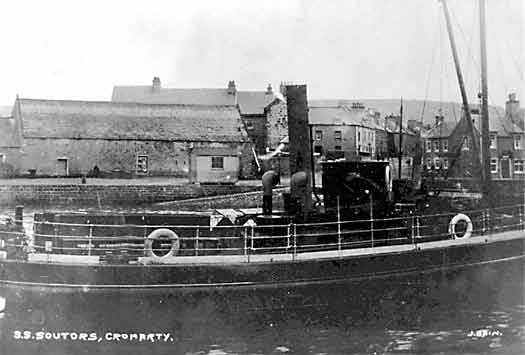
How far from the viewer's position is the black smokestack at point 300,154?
20.4 ft

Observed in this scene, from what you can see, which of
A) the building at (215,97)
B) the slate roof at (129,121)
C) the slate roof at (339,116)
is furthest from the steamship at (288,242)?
the slate roof at (129,121)

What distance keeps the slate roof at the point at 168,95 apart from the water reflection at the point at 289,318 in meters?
2.28

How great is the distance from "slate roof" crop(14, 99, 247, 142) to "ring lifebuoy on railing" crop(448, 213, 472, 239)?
3.46 meters

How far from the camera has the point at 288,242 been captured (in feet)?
19.8

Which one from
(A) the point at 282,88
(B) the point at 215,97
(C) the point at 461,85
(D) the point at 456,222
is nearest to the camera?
(C) the point at 461,85

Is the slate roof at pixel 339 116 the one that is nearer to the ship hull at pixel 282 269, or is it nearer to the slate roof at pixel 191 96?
the slate roof at pixel 191 96

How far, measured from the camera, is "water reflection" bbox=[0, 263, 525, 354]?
4.95 m

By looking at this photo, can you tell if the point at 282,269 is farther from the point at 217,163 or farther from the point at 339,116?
the point at 217,163

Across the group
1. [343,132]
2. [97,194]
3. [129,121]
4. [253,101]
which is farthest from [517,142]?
[97,194]

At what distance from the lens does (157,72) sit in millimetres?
5449

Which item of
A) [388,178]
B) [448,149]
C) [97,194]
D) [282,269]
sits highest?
[448,149]

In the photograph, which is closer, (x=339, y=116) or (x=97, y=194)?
(x=339, y=116)

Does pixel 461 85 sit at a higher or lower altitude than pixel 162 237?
higher

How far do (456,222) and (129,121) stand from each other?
4.98 m
